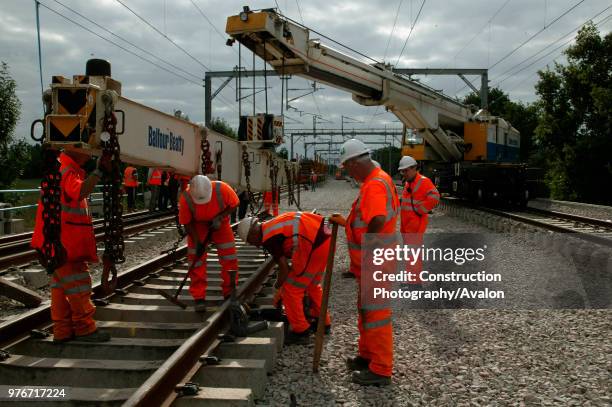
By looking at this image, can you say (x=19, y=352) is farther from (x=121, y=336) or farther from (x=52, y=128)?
(x=52, y=128)

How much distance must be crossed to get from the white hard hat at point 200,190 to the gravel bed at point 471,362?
167 cm

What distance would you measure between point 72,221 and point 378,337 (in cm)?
251

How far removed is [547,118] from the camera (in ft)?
86.2

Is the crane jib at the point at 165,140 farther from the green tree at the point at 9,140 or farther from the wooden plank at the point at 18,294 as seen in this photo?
the green tree at the point at 9,140

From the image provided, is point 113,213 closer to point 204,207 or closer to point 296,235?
point 204,207

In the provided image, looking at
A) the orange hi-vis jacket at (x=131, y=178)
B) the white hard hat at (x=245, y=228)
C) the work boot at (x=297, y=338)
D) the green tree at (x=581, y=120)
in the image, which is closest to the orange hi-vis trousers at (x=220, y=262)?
the white hard hat at (x=245, y=228)

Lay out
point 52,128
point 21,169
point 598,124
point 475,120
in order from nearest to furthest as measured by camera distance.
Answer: point 52,128 → point 21,169 → point 475,120 → point 598,124

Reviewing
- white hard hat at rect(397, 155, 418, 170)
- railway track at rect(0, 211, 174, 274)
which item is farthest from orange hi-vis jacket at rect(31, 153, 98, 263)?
white hard hat at rect(397, 155, 418, 170)

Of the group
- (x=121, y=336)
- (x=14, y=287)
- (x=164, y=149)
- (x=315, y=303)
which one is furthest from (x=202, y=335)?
(x=14, y=287)

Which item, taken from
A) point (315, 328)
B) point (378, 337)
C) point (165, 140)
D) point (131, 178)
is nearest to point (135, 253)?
point (165, 140)

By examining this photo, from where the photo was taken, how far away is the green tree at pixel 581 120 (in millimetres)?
24484

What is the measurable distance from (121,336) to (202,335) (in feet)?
3.13

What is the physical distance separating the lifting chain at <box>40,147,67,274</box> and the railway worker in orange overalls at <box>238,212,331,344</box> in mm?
1466

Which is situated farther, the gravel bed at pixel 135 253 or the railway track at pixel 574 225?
the railway track at pixel 574 225
